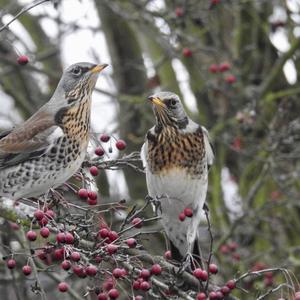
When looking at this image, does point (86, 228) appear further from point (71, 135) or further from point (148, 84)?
point (148, 84)

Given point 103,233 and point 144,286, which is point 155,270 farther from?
point 103,233

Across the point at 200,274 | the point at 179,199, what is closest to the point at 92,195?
the point at 200,274

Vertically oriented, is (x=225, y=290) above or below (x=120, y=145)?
below

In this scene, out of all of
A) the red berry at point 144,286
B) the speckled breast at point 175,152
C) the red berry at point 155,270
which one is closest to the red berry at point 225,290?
the red berry at point 155,270

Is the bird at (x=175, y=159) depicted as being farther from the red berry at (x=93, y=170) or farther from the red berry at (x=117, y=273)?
the red berry at (x=117, y=273)

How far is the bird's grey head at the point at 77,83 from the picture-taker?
447 cm

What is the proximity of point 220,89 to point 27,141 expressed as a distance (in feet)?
11.4

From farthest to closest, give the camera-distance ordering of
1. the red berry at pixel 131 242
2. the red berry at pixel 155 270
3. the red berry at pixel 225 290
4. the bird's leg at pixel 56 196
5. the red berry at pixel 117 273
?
the bird's leg at pixel 56 196 → the red berry at pixel 225 290 → the red berry at pixel 155 270 → the red berry at pixel 131 242 → the red berry at pixel 117 273

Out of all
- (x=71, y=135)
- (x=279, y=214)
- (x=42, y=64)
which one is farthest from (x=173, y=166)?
(x=42, y=64)

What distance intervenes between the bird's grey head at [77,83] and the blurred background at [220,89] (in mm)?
2128

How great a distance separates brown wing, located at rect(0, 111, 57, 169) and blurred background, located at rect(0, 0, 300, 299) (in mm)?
2382

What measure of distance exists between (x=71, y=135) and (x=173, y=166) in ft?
3.52

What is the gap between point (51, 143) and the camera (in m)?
4.16

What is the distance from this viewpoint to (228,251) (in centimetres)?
655
